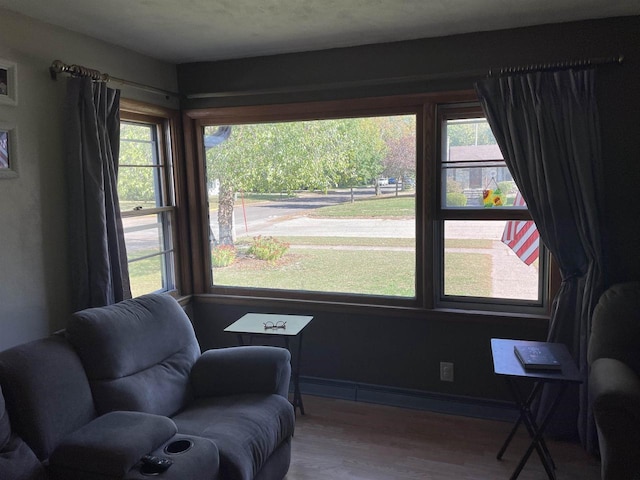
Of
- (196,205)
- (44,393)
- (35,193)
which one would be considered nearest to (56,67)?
(35,193)

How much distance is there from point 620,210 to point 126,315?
8.98 ft

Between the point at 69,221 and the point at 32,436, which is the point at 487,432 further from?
the point at 69,221

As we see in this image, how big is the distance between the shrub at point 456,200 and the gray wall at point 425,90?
66 cm

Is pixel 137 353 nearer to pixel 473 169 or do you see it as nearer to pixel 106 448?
pixel 106 448

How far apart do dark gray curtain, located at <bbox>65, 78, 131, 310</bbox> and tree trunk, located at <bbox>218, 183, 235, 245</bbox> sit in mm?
1025

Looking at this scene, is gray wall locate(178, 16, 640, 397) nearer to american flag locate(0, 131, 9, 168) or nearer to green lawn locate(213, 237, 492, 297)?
green lawn locate(213, 237, 492, 297)

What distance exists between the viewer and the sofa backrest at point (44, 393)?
75.8 inches

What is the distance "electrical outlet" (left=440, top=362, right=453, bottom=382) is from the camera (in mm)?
3250

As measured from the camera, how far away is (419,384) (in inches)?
131

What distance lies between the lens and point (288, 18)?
8.67 feet

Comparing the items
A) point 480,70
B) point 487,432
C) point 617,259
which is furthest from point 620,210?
point 487,432

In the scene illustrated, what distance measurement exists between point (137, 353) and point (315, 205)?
161 centimetres

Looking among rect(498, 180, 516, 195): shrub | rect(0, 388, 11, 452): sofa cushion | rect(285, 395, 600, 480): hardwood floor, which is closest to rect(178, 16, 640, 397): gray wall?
rect(285, 395, 600, 480): hardwood floor

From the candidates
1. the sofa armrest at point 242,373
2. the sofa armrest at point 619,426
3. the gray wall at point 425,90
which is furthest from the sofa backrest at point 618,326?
the sofa armrest at point 242,373
